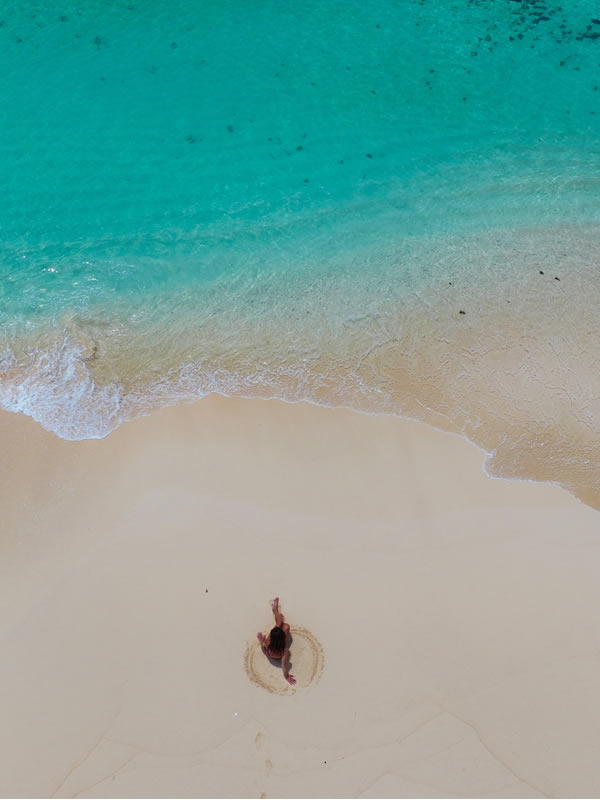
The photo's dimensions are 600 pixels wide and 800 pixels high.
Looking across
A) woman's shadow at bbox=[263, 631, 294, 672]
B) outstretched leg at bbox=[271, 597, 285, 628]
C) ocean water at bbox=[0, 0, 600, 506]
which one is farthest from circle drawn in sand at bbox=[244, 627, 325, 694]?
ocean water at bbox=[0, 0, 600, 506]

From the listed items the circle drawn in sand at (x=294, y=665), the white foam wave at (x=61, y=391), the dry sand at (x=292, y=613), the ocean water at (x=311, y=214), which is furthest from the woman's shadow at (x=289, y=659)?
the white foam wave at (x=61, y=391)

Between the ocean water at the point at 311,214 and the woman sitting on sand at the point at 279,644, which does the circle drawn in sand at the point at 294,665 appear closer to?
the woman sitting on sand at the point at 279,644

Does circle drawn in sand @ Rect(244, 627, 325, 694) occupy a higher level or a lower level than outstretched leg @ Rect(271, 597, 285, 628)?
lower

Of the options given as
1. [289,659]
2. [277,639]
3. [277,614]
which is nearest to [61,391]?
[277,614]

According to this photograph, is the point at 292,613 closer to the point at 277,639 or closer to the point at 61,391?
the point at 277,639

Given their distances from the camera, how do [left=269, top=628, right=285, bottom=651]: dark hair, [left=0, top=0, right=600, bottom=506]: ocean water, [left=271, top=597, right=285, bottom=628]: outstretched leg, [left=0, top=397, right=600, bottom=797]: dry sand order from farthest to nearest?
1. [left=0, top=0, right=600, bottom=506]: ocean water
2. [left=271, top=597, right=285, bottom=628]: outstretched leg
3. [left=269, top=628, right=285, bottom=651]: dark hair
4. [left=0, top=397, right=600, bottom=797]: dry sand

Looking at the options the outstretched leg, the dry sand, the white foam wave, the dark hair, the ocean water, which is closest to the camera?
the dry sand

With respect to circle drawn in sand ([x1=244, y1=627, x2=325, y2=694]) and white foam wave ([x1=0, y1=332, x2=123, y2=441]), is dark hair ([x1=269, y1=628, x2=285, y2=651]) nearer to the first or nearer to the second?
circle drawn in sand ([x1=244, y1=627, x2=325, y2=694])
